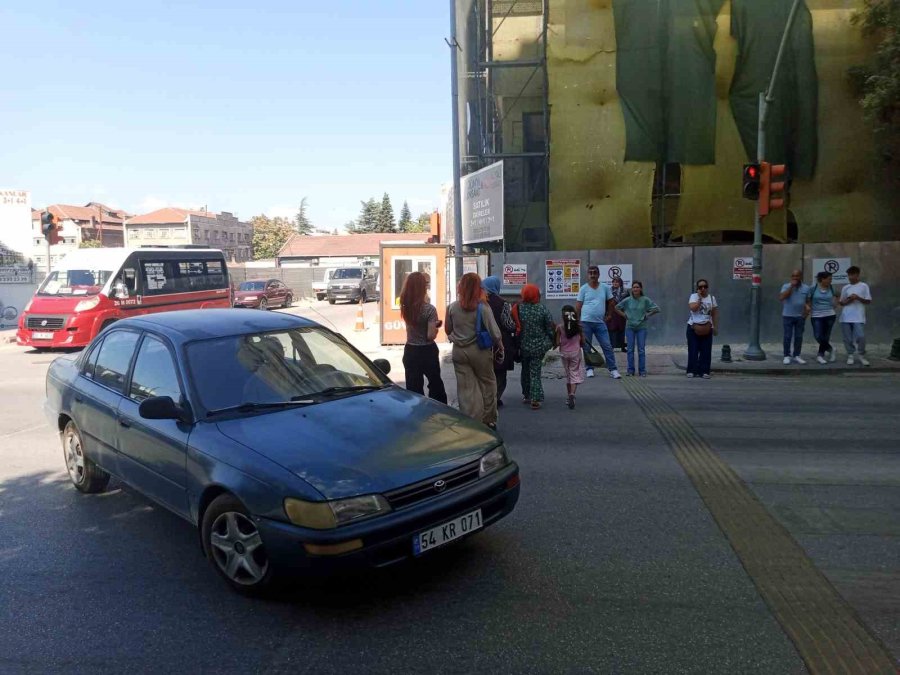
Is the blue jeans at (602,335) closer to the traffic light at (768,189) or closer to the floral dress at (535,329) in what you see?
the floral dress at (535,329)

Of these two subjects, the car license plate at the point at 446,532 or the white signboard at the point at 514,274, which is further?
the white signboard at the point at 514,274

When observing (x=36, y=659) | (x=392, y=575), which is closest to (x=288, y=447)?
(x=392, y=575)

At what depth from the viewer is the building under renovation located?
1622 cm

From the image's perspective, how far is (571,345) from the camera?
894 centimetres

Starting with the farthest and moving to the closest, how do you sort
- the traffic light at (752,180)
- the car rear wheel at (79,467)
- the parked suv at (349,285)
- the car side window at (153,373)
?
the parked suv at (349,285), the traffic light at (752,180), the car rear wheel at (79,467), the car side window at (153,373)

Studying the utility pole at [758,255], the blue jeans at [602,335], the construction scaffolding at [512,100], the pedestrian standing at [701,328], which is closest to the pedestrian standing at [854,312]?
the utility pole at [758,255]

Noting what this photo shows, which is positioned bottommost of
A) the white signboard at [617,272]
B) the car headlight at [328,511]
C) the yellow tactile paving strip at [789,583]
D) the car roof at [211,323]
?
the yellow tactile paving strip at [789,583]

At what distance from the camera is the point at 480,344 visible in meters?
6.93

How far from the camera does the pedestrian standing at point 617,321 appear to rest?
1349 cm

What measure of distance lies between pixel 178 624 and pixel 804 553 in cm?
357

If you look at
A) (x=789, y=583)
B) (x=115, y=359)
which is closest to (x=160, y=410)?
(x=115, y=359)

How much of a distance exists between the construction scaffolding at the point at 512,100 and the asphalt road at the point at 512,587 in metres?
12.9

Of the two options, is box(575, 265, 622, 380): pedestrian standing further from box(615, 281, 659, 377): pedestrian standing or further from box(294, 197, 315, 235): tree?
box(294, 197, 315, 235): tree

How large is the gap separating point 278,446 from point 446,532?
3.25ft
